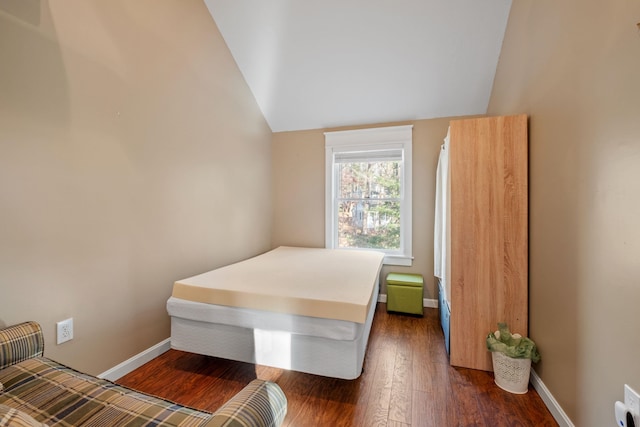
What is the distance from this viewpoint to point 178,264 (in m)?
2.23

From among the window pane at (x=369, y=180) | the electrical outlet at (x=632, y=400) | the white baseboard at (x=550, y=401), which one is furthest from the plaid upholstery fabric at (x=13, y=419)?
the window pane at (x=369, y=180)

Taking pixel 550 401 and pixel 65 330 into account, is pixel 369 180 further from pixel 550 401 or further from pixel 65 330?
pixel 65 330

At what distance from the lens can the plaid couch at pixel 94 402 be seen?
0.80 metres

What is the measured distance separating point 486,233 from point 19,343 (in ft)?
8.51

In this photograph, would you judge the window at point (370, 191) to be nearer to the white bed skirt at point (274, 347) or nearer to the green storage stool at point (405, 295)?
the green storage stool at point (405, 295)

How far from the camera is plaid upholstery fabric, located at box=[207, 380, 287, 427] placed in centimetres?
73

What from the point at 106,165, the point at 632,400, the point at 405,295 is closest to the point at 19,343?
the point at 106,165

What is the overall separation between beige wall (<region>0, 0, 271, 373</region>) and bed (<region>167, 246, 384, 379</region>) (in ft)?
1.31

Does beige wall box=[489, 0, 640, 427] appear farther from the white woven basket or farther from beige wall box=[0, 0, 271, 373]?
beige wall box=[0, 0, 271, 373]

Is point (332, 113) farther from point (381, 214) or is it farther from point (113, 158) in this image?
point (113, 158)

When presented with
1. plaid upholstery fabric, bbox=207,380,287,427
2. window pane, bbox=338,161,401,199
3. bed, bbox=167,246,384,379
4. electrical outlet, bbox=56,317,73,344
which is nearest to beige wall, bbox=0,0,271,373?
electrical outlet, bbox=56,317,73,344

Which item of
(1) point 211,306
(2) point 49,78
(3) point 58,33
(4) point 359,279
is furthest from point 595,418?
(3) point 58,33

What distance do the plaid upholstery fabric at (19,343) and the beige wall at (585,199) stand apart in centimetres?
239

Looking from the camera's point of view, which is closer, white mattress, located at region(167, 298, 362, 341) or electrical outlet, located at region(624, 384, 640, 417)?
electrical outlet, located at region(624, 384, 640, 417)
